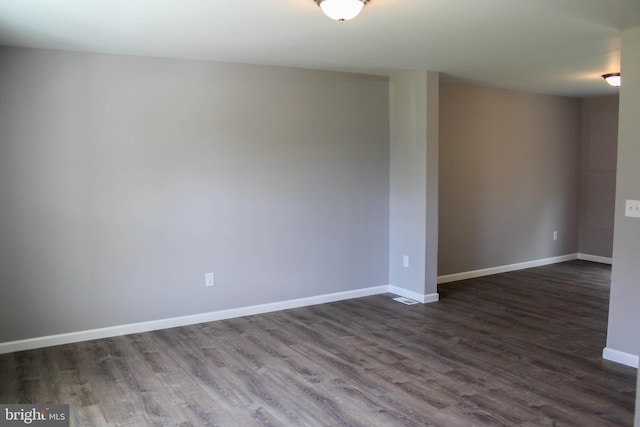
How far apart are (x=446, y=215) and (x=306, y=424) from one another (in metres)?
3.71

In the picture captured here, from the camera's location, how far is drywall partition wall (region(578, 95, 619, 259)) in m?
6.91

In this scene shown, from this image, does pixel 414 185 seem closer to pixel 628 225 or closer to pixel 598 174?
pixel 628 225

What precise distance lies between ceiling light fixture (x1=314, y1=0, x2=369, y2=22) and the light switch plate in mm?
2243

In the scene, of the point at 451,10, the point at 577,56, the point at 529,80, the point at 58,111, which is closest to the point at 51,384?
the point at 58,111

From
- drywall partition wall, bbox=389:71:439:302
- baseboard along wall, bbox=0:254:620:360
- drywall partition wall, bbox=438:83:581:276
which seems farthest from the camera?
drywall partition wall, bbox=438:83:581:276

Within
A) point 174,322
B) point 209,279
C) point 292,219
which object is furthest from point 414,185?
point 174,322

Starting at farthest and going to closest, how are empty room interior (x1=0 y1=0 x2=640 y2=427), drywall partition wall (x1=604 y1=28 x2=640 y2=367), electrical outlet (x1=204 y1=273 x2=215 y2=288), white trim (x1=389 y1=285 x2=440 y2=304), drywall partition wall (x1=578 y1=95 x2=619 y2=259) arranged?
drywall partition wall (x1=578 y1=95 x2=619 y2=259), white trim (x1=389 y1=285 x2=440 y2=304), electrical outlet (x1=204 y1=273 x2=215 y2=288), drywall partition wall (x1=604 y1=28 x2=640 y2=367), empty room interior (x1=0 y1=0 x2=640 y2=427)

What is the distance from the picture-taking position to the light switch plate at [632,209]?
3.34m

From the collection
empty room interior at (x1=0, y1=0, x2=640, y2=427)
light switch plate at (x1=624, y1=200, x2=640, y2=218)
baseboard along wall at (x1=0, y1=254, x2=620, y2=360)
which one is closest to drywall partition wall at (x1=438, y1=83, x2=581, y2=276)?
empty room interior at (x1=0, y1=0, x2=640, y2=427)

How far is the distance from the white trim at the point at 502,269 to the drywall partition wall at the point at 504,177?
49mm

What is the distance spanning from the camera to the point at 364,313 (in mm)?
4742

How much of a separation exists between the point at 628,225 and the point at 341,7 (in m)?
Answer: 2.43

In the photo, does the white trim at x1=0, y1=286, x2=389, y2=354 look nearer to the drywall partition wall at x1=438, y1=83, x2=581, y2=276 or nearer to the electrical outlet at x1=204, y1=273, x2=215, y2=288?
the electrical outlet at x1=204, y1=273, x2=215, y2=288

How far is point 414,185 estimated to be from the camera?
5.11 metres
